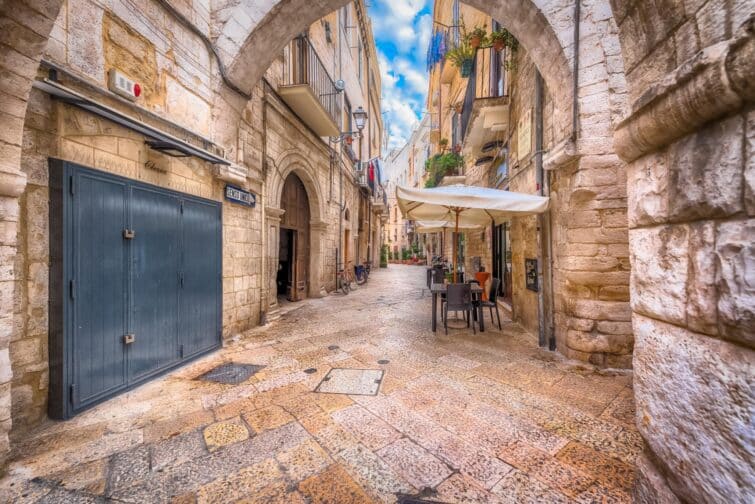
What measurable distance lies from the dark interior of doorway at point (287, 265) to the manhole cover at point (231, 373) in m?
4.52

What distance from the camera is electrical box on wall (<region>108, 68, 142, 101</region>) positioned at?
2785 millimetres

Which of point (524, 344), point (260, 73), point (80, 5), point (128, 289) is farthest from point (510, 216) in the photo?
point (80, 5)

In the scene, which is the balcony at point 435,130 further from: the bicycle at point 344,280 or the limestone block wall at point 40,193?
the limestone block wall at point 40,193

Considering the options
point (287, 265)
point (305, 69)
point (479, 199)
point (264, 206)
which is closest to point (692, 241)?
point (479, 199)

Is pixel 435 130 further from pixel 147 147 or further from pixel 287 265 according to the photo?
pixel 147 147

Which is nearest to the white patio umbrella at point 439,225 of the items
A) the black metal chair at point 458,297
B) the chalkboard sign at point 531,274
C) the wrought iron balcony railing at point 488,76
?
the chalkboard sign at point 531,274

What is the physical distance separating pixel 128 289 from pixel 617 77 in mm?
5613

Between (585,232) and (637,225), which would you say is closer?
(637,225)

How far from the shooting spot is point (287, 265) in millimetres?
8641

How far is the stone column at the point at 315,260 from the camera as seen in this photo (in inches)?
335

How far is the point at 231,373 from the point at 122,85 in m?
3.05

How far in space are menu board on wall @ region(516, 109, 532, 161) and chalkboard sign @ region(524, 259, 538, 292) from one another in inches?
70.9

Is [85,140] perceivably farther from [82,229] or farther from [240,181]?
[240,181]

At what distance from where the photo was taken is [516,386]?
290cm
